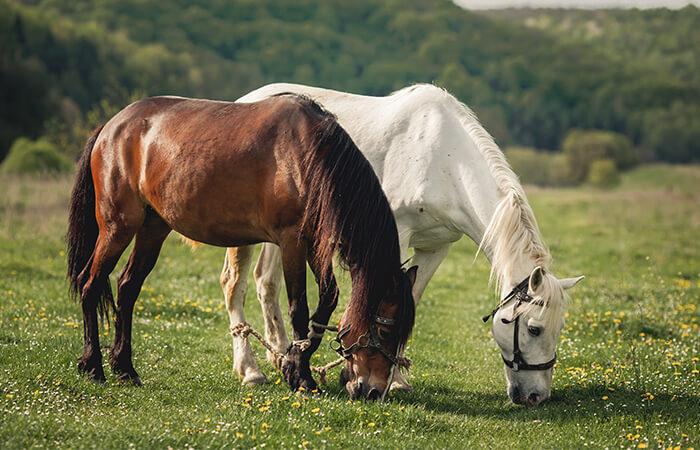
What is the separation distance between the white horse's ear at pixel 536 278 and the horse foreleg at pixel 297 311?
178cm

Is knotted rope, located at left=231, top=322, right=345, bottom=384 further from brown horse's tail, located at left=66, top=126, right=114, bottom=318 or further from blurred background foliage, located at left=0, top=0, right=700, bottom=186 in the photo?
blurred background foliage, located at left=0, top=0, right=700, bottom=186

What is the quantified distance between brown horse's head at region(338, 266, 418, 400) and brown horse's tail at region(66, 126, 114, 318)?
2.54 metres

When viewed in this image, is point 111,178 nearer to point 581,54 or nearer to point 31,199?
point 31,199

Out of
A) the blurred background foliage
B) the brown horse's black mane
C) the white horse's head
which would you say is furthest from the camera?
the blurred background foliage

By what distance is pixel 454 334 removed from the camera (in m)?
10.3

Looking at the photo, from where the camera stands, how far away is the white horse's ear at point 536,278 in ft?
20.8

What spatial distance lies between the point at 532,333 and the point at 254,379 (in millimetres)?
2467

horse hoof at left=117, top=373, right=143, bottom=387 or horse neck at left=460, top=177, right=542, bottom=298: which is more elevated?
horse neck at left=460, top=177, right=542, bottom=298

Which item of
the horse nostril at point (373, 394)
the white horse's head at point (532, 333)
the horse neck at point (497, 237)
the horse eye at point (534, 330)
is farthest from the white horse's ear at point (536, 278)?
the horse nostril at point (373, 394)

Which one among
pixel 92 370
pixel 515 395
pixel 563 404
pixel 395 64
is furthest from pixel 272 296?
pixel 395 64

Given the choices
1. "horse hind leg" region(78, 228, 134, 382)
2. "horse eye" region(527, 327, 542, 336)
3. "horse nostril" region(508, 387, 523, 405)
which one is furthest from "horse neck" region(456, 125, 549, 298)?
"horse hind leg" region(78, 228, 134, 382)

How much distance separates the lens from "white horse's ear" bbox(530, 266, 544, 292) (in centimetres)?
633

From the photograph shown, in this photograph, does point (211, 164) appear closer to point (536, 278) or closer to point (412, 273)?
point (412, 273)

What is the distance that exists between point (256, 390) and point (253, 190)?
1.71 m
